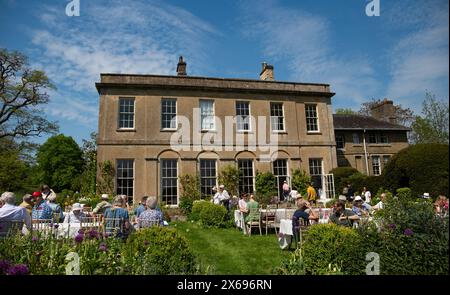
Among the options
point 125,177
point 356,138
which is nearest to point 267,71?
point 356,138

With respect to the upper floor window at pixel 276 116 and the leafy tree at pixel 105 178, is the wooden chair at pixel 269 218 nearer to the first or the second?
the upper floor window at pixel 276 116

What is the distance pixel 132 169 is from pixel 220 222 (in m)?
6.62

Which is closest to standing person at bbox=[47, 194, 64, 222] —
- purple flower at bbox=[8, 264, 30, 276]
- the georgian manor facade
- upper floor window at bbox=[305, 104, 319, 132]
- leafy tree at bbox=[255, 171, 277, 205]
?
purple flower at bbox=[8, 264, 30, 276]

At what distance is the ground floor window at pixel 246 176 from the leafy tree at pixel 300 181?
247 centimetres

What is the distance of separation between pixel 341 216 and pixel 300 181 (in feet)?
31.5

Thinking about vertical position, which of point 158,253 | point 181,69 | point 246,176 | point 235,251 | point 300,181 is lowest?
point 235,251

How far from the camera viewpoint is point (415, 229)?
3.42m

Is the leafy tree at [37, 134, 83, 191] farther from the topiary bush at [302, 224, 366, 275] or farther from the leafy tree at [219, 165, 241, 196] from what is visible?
the topiary bush at [302, 224, 366, 275]

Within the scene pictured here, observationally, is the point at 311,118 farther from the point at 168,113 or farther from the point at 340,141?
the point at 168,113

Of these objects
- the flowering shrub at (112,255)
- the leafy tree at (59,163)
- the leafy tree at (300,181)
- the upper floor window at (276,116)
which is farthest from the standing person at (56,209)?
the leafy tree at (59,163)

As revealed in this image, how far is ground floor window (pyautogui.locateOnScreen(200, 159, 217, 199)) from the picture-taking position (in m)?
15.5

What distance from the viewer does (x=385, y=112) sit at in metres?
25.4
